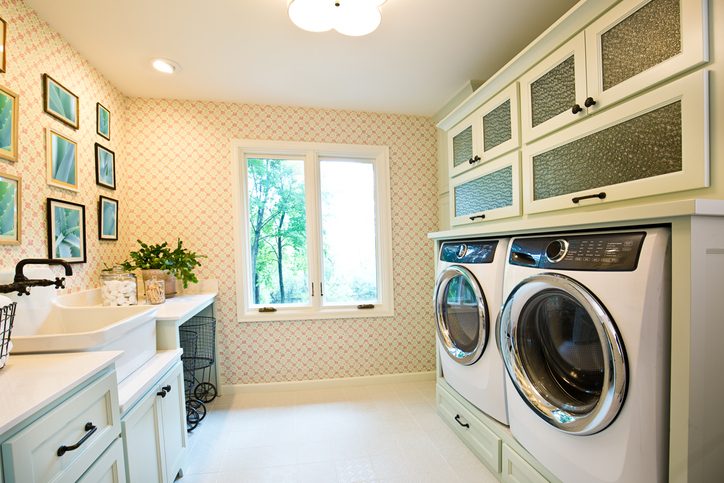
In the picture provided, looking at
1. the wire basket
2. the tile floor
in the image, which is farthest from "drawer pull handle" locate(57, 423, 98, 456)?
the tile floor

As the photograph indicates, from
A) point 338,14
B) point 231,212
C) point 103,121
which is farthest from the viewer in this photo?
point 231,212

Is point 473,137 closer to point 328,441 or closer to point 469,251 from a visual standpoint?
point 469,251

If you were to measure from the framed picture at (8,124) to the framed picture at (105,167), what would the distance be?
646mm

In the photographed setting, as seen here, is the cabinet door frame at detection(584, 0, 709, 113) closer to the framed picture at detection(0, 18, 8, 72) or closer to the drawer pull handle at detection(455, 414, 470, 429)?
the drawer pull handle at detection(455, 414, 470, 429)

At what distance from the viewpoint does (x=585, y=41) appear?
1198 millimetres

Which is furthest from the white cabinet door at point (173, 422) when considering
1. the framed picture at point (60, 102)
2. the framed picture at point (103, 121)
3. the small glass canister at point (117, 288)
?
the framed picture at point (103, 121)

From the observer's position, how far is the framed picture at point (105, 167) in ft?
6.71

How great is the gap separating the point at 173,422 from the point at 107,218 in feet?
4.97

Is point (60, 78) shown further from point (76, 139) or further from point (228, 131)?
point (228, 131)

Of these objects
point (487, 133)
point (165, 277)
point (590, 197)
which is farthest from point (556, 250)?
point (165, 277)

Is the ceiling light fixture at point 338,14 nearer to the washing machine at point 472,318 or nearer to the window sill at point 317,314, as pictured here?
the washing machine at point 472,318

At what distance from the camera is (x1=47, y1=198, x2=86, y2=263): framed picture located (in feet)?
5.33

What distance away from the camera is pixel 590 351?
1021 millimetres

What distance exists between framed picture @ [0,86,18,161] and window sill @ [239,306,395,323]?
169 centimetres
